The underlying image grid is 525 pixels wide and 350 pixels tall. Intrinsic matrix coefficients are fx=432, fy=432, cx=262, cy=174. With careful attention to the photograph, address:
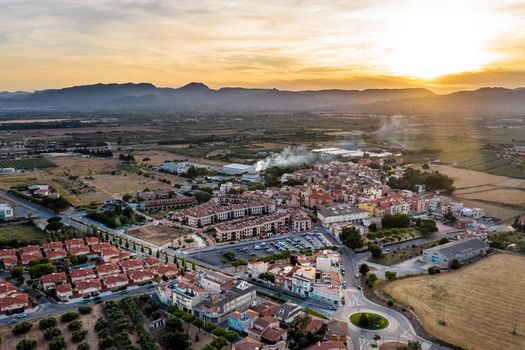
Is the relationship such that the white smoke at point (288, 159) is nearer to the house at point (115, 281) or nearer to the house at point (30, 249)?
the house at point (30, 249)

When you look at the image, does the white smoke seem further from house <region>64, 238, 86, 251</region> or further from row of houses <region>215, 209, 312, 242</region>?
house <region>64, 238, 86, 251</region>

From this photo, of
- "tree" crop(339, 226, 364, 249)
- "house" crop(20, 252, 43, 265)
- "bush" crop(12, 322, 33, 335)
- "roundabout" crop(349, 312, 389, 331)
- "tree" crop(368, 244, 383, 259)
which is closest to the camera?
"bush" crop(12, 322, 33, 335)

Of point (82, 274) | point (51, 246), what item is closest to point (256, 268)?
point (82, 274)

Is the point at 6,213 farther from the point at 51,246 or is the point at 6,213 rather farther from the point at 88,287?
the point at 88,287

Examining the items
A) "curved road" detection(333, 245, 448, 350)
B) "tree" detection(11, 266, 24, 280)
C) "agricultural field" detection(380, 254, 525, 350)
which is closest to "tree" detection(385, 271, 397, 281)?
"agricultural field" detection(380, 254, 525, 350)

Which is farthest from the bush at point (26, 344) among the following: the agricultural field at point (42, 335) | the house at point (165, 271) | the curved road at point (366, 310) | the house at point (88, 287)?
the curved road at point (366, 310)

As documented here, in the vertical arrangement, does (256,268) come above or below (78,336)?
above

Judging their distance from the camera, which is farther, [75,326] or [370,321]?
[370,321]
